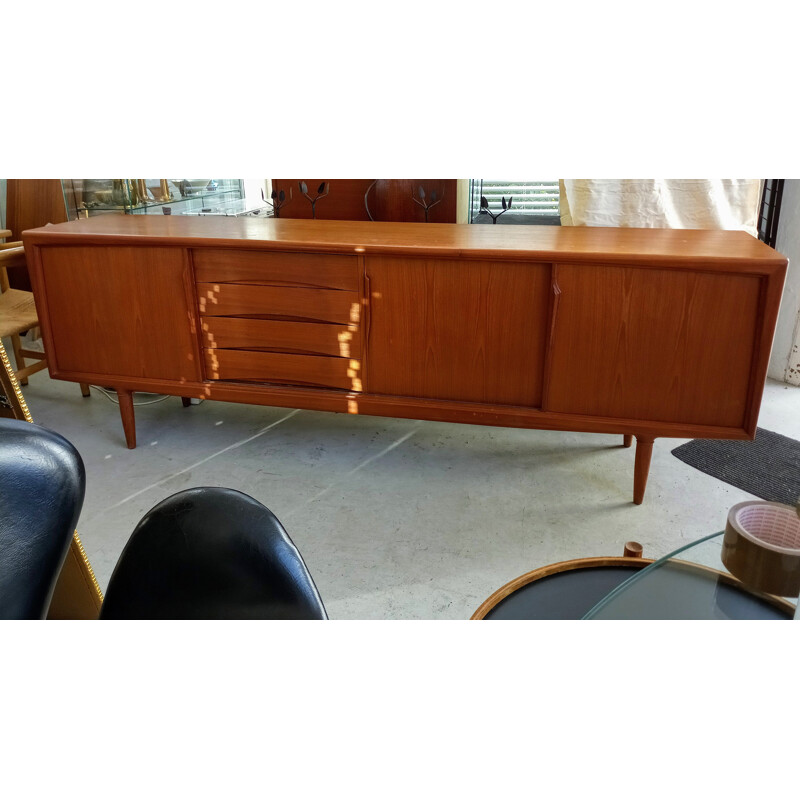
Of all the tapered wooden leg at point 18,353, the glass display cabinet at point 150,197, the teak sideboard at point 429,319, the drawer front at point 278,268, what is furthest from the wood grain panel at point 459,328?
the tapered wooden leg at point 18,353

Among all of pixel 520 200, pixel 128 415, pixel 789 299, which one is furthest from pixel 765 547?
pixel 789 299

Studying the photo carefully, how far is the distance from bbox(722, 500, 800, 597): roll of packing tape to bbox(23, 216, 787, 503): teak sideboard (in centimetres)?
131

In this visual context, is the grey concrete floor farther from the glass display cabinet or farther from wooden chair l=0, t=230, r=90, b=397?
the glass display cabinet

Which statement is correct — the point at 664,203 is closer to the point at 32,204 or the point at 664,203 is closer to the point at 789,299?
the point at 789,299

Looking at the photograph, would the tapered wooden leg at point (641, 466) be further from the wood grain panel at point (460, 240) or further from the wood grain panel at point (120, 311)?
the wood grain panel at point (120, 311)

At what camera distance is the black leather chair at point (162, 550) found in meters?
1.02

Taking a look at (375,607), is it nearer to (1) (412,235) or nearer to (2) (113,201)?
(1) (412,235)

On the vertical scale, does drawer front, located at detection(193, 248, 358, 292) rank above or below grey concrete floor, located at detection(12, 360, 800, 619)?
above

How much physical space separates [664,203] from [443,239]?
4.00ft

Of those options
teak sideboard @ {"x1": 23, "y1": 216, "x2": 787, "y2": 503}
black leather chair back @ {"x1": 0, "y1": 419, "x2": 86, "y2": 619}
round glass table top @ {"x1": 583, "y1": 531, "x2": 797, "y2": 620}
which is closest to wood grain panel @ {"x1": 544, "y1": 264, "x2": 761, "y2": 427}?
teak sideboard @ {"x1": 23, "y1": 216, "x2": 787, "y2": 503}

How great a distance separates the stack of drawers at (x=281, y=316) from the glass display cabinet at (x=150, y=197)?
43.0 inches

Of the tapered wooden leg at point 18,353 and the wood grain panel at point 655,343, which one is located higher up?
the wood grain panel at point 655,343

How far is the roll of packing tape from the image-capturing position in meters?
1.08
